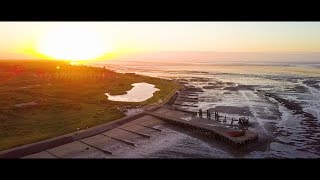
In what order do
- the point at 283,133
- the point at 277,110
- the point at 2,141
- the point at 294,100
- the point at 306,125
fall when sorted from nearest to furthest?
1. the point at 2,141
2. the point at 283,133
3. the point at 306,125
4. the point at 277,110
5. the point at 294,100

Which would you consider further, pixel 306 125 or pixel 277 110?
pixel 277 110

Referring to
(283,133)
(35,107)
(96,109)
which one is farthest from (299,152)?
(35,107)

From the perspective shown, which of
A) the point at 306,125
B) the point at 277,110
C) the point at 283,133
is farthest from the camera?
the point at 277,110
